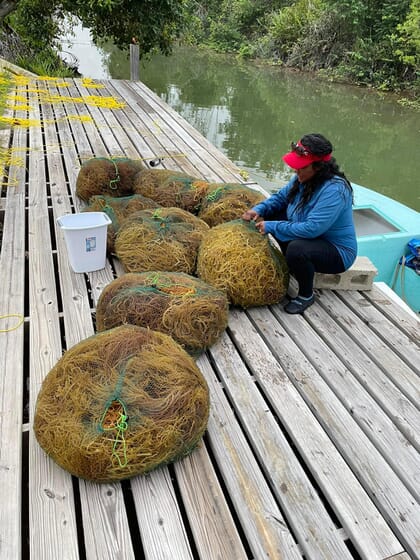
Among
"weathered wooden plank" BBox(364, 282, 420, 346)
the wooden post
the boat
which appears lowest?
the boat

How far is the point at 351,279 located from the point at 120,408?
1.82 metres

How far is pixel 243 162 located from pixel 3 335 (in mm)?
6707

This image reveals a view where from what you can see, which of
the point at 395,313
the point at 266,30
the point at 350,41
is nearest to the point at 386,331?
the point at 395,313

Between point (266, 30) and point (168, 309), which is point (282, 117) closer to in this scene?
point (168, 309)

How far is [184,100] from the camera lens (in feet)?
40.6

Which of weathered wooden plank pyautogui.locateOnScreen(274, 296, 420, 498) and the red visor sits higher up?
the red visor

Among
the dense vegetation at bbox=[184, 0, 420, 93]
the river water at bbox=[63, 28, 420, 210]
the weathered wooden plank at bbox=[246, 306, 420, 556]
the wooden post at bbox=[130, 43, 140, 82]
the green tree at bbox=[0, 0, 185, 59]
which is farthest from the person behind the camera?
the dense vegetation at bbox=[184, 0, 420, 93]

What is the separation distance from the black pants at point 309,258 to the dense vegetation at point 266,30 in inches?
236

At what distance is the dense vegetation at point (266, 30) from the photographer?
25.3 feet

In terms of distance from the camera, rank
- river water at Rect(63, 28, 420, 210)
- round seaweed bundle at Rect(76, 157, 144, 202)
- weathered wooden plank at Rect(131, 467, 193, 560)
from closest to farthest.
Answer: weathered wooden plank at Rect(131, 467, 193, 560) < round seaweed bundle at Rect(76, 157, 144, 202) < river water at Rect(63, 28, 420, 210)

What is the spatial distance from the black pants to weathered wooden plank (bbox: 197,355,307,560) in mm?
908

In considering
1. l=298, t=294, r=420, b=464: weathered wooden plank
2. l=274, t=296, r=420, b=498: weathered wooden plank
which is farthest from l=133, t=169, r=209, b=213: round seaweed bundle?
l=298, t=294, r=420, b=464: weathered wooden plank

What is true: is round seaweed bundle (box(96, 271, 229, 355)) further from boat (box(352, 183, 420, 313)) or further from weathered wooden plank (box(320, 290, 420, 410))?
boat (box(352, 183, 420, 313))

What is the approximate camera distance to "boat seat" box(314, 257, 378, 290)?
2.75 meters
